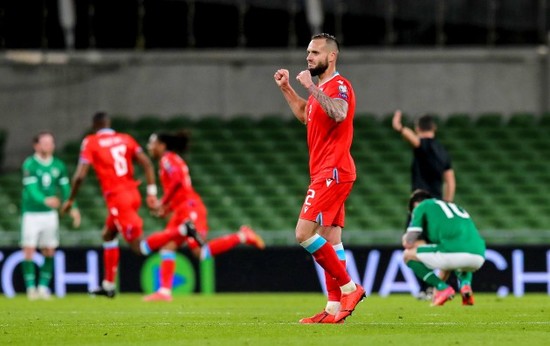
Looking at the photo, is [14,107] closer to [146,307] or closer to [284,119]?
[284,119]

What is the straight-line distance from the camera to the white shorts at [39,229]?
16719 mm

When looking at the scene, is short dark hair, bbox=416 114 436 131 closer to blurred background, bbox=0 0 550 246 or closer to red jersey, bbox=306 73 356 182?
red jersey, bbox=306 73 356 182

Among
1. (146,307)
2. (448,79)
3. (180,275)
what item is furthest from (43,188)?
(448,79)

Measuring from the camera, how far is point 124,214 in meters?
15.1

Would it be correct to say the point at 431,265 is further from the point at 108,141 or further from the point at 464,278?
the point at 108,141

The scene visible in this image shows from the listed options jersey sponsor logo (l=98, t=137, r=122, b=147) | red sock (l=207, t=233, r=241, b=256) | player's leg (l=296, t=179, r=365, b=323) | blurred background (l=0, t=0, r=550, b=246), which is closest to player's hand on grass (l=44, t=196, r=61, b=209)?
jersey sponsor logo (l=98, t=137, r=122, b=147)

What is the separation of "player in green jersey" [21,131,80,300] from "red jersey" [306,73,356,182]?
7.11m

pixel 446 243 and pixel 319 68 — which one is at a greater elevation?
pixel 319 68

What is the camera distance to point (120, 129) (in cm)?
2292

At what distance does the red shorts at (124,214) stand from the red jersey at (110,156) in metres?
0.10

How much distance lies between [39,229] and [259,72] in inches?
311

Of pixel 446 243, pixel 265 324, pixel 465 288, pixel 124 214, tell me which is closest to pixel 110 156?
pixel 124 214

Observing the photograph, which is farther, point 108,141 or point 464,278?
point 108,141

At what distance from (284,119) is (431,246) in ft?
35.5
